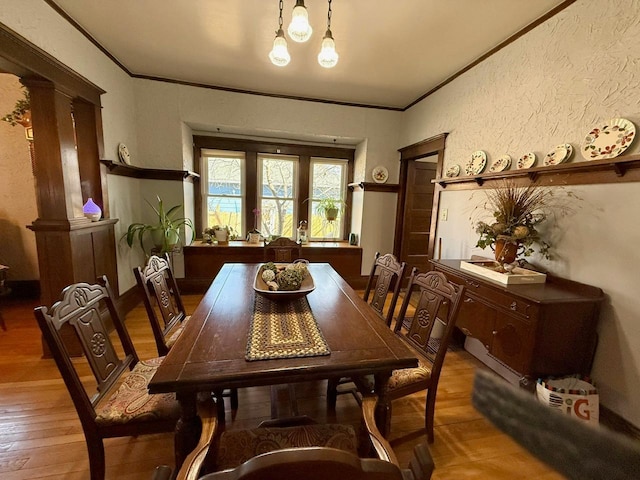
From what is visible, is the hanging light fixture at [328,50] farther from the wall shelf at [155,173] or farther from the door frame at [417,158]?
the wall shelf at [155,173]

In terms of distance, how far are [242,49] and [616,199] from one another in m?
3.09

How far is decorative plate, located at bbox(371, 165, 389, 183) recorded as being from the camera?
161 inches

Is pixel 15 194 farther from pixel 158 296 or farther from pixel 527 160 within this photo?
pixel 527 160

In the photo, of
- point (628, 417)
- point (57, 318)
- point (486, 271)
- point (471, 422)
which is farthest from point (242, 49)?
point (628, 417)

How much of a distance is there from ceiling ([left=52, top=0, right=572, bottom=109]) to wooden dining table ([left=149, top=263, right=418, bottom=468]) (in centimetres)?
218

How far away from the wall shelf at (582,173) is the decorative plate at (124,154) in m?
A: 3.66

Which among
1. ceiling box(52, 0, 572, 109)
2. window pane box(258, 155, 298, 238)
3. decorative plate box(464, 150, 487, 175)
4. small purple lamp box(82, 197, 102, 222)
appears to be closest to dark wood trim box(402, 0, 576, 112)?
ceiling box(52, 0, 572, 109)

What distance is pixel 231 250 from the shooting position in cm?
385

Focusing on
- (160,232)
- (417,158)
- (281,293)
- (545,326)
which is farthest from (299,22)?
(417,158)

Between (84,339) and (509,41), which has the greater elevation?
(509,41)

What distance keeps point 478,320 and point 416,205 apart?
2.32 m

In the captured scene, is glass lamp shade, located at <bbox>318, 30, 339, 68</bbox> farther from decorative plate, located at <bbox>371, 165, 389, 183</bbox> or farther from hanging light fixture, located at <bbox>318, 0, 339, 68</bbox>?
decorative plate, located at <bbox>371, 165, 389, 183</bbox>

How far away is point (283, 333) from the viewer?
4.15 feet

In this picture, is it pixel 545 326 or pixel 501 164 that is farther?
pixel 501 164
